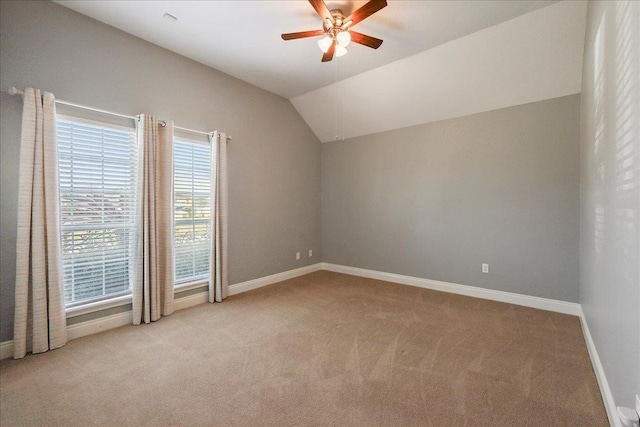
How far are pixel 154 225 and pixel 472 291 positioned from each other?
Answer: 4.20 meters

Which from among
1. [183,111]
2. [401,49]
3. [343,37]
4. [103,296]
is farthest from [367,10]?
[103,296]

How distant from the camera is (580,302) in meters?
3.15

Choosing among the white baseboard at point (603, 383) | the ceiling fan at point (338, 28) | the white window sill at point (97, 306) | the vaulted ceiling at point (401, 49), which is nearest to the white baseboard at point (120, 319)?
the white window sill at point (97, 306)

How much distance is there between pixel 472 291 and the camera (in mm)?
3908

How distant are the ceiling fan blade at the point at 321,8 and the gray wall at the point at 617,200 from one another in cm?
179

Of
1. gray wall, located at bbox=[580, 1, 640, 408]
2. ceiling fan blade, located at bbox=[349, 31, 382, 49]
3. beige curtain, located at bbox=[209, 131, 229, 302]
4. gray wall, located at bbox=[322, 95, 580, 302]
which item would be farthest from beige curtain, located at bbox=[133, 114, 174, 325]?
gray wall, located at bbox=[580, 1, 640, 408]

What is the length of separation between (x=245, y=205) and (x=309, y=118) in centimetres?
207

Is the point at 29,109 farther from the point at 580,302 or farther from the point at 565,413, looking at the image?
the point at 580,302

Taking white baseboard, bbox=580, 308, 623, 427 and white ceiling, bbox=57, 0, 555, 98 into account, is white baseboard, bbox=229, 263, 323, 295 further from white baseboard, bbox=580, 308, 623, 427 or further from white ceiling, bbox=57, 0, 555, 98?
white baseboard, bbox=580, 308, 623, 427

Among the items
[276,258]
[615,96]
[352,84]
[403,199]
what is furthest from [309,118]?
[615,96]

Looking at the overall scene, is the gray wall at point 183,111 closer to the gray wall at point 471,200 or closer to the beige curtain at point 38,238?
the beige curtain at point 38,238

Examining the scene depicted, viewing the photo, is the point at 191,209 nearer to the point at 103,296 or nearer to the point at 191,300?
the point at 191,300

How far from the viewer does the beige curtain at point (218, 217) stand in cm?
362

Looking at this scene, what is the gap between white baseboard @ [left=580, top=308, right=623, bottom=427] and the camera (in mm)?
1518
